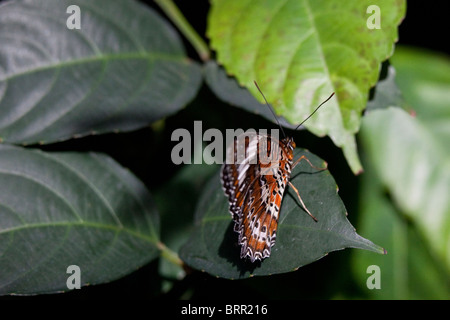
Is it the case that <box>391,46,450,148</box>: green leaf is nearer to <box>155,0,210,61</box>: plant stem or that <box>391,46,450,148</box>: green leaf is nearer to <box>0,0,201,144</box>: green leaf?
<box>155,0,210,61</box>: plant stem

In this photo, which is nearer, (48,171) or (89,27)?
(48,171)

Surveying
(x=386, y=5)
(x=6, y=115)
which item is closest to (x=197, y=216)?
(x=6, y=115)

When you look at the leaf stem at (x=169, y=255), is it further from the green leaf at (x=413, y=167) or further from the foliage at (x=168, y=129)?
the green leaf at (x=413, y=167)

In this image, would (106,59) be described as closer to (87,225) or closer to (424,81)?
(87,225)

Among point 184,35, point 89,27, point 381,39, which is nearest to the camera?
point 381,39

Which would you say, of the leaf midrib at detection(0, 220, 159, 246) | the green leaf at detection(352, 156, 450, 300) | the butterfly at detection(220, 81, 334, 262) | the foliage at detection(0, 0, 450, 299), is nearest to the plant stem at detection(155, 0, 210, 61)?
the foliage at detection(0, 0, 450, 299)

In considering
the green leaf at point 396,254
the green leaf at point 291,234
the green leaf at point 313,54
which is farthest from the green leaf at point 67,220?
the green leaf at point 396,254
